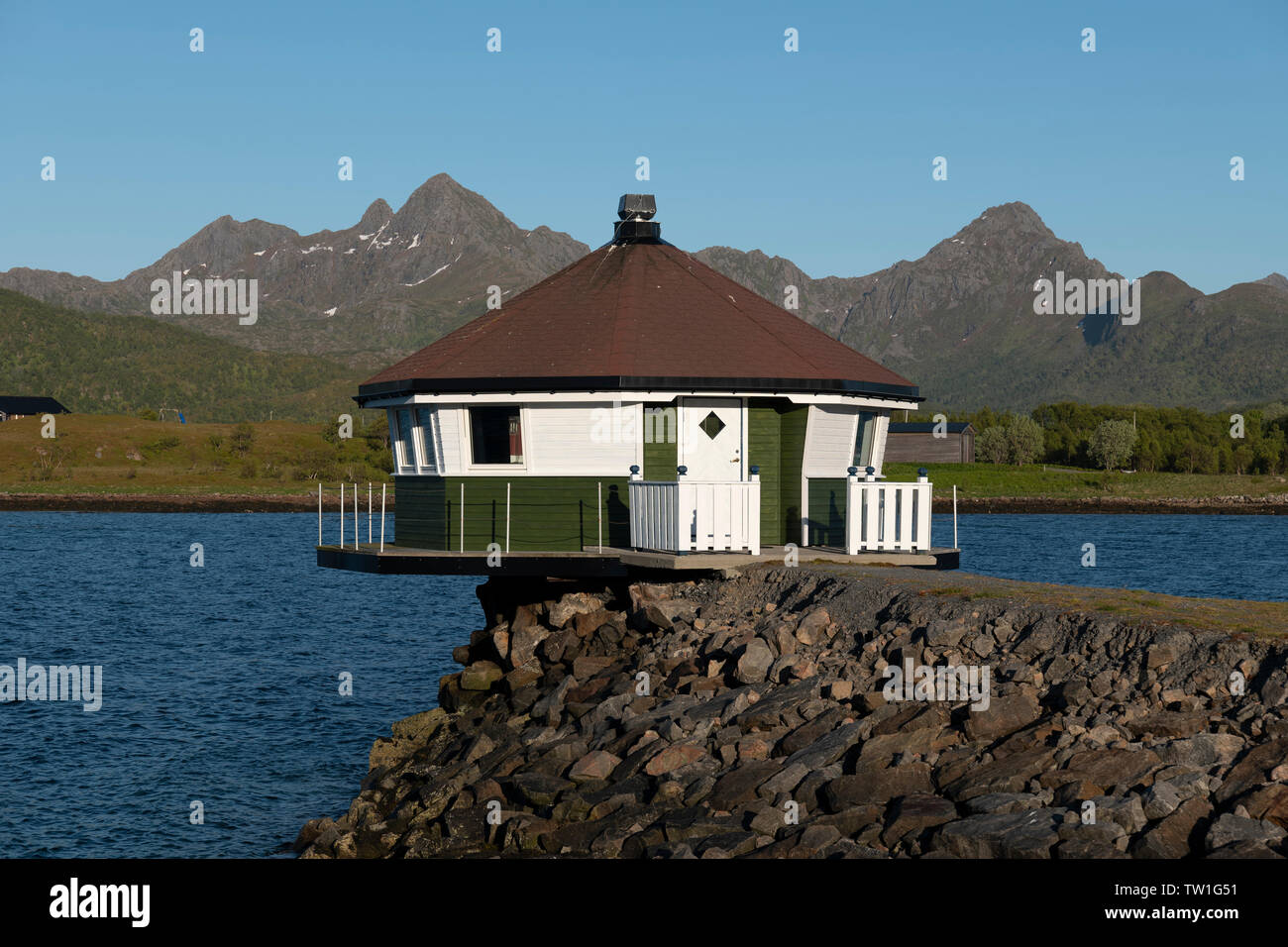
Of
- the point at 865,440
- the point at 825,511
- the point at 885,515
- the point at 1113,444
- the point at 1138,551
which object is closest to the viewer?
the point at 885,515

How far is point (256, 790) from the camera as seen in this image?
21.0 meters

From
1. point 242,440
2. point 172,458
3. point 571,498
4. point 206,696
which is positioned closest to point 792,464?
point 571,498

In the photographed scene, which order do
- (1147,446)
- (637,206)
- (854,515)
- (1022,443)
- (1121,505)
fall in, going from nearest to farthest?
(854,515), (637,206), (1121,505), (1022,443), (1147,446)

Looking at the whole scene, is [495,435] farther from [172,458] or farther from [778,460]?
[172,458]

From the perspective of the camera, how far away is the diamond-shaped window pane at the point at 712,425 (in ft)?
74.5

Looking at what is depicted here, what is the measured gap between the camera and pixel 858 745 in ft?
44.5

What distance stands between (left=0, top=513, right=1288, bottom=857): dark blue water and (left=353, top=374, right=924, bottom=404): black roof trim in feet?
21.9

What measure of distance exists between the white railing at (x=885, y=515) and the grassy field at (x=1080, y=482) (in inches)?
3445

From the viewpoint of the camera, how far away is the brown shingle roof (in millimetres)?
21859

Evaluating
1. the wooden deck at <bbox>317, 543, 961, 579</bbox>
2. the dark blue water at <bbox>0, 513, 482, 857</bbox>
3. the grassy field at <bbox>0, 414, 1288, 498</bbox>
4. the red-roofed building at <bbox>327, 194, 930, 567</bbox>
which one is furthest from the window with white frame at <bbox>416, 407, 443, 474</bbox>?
the grassy field at <bbox>0, 414, 1288, 498</bbox>

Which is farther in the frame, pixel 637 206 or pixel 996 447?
pixel 996 447

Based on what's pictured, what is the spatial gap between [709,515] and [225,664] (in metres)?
17.6
